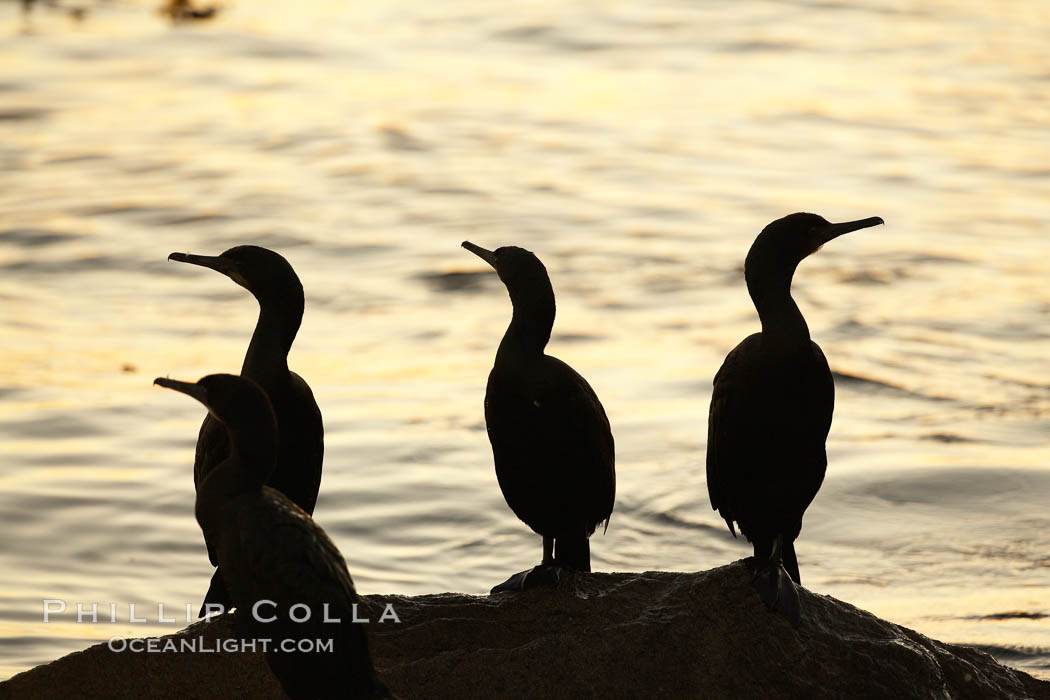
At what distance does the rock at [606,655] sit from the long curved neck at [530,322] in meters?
1.02

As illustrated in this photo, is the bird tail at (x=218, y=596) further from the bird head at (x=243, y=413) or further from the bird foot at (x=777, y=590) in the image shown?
the bird foot at (x=777, y=590)

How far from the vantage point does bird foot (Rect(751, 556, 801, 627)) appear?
708cm

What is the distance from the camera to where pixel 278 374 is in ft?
23.7

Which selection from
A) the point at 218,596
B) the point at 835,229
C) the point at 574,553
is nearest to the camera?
the point at 835,229

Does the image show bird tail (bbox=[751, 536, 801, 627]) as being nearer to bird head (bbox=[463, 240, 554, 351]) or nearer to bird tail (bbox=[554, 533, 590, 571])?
bird tail (bbox=[554, 533, 590, 571])

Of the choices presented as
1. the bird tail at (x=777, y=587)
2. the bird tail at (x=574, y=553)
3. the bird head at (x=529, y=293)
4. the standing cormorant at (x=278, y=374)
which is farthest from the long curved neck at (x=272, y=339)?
the bird tail at (x=777, y=587)

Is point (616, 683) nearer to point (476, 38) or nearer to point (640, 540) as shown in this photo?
point (640, 540)

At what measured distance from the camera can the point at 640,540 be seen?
12.0 meters

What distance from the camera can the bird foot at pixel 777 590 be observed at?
7.08 m

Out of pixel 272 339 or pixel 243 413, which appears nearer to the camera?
pixel 243 413

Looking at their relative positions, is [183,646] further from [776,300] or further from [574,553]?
[776,300]

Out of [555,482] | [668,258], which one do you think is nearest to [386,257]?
[668,258]

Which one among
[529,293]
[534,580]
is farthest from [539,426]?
[534,580]

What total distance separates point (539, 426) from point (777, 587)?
1183 millimetres
